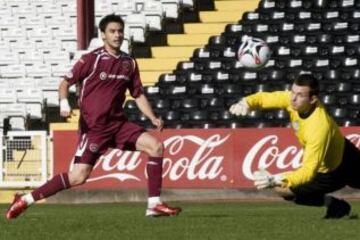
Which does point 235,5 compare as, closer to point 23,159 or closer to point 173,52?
point 173,52

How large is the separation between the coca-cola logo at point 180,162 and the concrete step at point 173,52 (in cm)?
676

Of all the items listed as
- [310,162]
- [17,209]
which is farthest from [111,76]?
[310,162]

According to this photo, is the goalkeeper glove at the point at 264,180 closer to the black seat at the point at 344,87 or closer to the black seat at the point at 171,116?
the black seat at the point at 344,87

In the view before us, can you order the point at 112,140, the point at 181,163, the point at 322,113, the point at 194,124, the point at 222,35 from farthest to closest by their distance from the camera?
the point at 222,35 → the point at 194,124 → the point at 181,163 → the point at 112,140 → the point at 322,113

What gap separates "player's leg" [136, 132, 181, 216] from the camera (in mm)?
12164

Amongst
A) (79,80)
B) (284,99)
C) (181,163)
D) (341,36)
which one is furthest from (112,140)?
(341,36)

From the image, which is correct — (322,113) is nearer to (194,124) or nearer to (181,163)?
(181,163)

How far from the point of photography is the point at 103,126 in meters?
12.3

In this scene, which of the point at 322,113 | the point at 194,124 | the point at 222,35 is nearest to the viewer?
the point at 322,113

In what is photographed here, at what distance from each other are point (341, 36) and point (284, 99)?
567 inches

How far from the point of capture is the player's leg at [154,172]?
1216 cm

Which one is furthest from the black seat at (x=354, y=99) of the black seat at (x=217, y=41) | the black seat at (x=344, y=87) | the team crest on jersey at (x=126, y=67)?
the team crest on jersey at (x=126, y=67)

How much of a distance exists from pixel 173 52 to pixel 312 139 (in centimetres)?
1731

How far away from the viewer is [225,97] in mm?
24281
